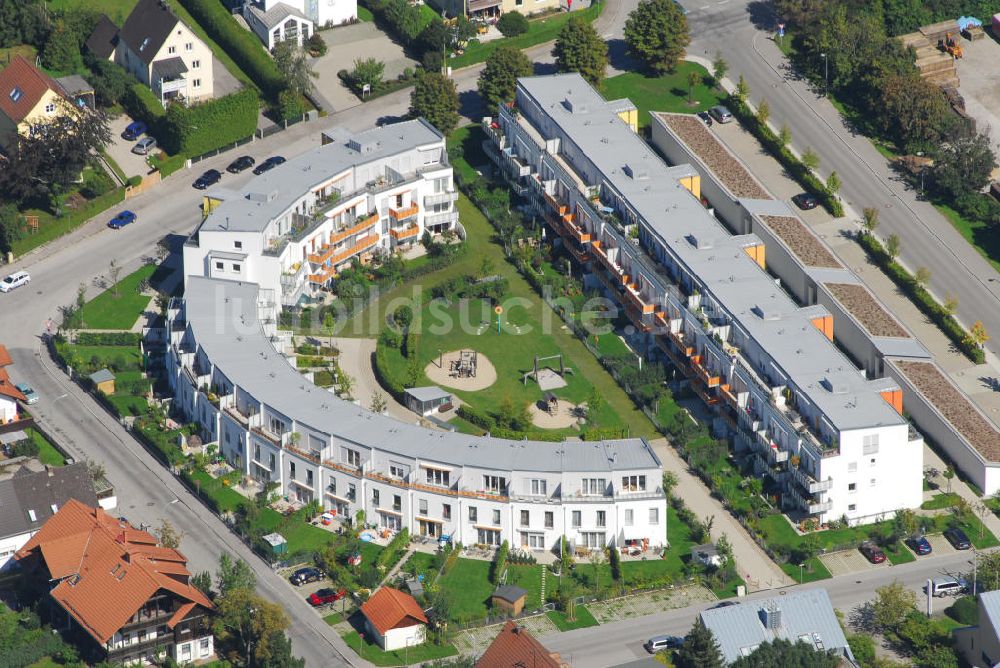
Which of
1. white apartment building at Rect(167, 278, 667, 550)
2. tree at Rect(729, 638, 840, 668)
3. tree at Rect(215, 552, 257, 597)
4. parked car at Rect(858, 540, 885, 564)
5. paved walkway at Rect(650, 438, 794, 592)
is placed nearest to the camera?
tree at Rect(729, 638, 840, 668)

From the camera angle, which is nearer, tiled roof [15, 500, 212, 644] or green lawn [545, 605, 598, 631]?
tiled roof [15, 500, 212, 644]

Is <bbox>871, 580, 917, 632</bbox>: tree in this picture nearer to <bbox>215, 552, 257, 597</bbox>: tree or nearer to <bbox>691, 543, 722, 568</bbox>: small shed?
<bbox>691, 543, 722, 568</bbox>: small shed

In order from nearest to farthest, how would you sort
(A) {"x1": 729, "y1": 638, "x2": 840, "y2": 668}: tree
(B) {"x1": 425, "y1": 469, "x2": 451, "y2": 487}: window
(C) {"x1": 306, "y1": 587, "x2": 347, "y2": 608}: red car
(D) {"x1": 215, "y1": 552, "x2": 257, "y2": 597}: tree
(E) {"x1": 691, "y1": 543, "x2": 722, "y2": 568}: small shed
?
(A) {"x1": 729, "y1": 638, "x2": 840, "y2": 668}: tree, (D) {"x1": 215, "y1": 552, "x2": 257, "y2": 597}: tree, (C) {"x1": 306, "y1": 587, "x2": 347, "y2": 608}: red car, (E) {"x1": 691, "y1": 543, "x2": 722, "y2": 568}: small shed, (B) {"x1": 425, "y1": 469, "x2": 451, "y2": 487}: window

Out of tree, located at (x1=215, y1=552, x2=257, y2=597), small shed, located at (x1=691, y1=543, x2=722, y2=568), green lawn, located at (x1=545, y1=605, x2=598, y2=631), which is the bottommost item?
green lawn, located at (x1=545, y1=605, x2=598, y2=631)

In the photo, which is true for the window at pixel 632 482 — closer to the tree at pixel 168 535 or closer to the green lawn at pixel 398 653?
the green lawn at pixel 398 653

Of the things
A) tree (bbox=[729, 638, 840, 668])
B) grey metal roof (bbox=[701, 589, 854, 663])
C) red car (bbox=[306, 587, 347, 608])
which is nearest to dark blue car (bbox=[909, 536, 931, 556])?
grey metal roof (bbox=[701, 589, 854, 663])

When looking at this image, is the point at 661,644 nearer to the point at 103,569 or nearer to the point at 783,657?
the point at 783,657

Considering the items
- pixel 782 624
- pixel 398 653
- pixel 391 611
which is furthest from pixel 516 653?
pixel 782 624

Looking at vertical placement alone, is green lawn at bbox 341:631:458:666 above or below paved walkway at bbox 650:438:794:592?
below
